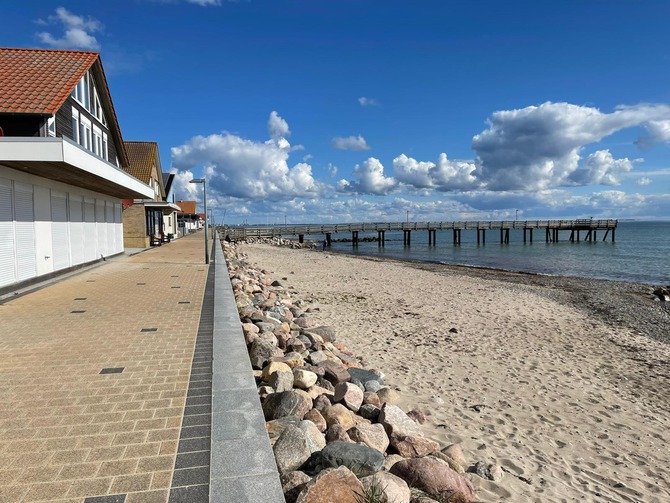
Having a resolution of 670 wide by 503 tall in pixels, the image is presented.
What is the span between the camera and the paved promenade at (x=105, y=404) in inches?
102

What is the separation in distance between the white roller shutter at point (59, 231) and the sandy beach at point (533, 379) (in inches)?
278

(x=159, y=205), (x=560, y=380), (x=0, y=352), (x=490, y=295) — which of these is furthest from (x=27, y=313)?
(x=159, y=205)

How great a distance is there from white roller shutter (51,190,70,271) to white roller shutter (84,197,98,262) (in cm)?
178

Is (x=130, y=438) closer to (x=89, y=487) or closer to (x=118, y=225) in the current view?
(x=89, y=487)

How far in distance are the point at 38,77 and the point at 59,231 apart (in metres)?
4.10

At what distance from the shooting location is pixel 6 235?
9430 mm

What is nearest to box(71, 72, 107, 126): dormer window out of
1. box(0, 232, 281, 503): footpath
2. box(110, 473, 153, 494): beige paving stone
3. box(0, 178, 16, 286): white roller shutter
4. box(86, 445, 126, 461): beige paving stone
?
box(0, 178, 16, 286): white roller shutter

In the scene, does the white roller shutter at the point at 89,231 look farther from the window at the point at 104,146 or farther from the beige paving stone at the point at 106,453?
the beige paving stone at the point at 106,453

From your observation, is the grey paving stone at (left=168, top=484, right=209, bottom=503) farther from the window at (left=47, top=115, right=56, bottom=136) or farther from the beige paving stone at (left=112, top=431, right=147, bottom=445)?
the window at (left=47, top=115, right=56, bottom=136)

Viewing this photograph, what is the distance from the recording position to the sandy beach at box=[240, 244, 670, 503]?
4.29m

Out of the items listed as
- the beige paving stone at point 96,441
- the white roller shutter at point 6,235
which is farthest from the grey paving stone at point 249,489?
the white roller shutter at point 6,235

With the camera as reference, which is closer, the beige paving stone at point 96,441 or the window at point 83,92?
the beige paving stone at point 96,441

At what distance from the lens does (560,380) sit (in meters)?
6.99

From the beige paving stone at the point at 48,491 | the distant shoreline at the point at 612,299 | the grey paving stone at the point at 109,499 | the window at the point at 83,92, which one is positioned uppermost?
the window at the point at 83,92
